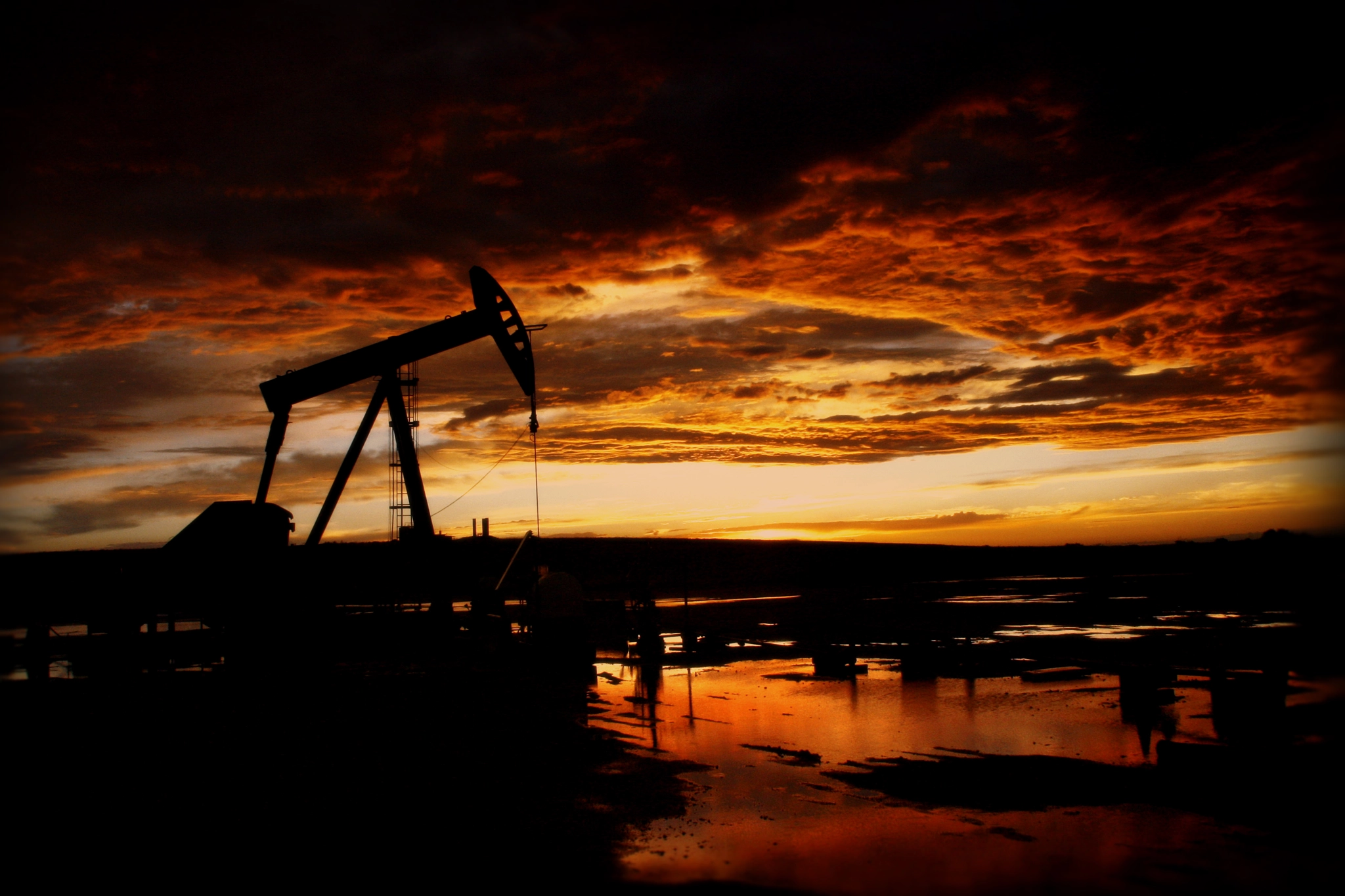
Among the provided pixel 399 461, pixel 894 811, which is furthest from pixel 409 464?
pixel 894 811

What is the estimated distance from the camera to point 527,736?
13.5 meters

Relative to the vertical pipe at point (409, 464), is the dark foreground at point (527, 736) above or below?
below

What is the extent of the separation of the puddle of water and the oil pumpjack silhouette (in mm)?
9387

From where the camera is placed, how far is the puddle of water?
7.93 meters

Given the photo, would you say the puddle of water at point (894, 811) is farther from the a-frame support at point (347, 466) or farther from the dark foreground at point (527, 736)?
the a-frame support at point (347, 466)

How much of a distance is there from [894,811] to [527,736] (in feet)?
20.8

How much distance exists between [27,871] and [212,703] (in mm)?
9389

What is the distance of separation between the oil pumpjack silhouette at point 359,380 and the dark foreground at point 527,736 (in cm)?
85

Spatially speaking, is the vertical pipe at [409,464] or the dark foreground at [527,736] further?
the vertical pipe at [409,464]

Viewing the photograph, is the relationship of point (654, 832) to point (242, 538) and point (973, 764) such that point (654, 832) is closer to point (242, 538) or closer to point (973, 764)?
point (973, 764)

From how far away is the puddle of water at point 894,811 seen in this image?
793 cm

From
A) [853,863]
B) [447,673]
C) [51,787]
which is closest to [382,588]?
[447,673]

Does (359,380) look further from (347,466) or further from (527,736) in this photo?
(527,736)

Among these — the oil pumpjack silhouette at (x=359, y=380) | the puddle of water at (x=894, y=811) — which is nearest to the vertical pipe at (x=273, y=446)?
the oil pumpjack silhouette at (x=359, y=380)
